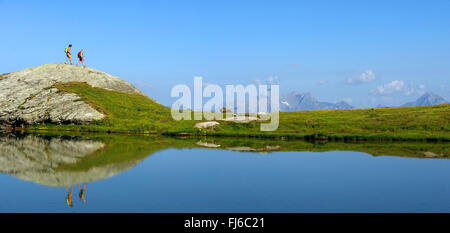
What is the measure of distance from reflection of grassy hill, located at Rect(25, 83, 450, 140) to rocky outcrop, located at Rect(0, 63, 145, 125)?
192 cm

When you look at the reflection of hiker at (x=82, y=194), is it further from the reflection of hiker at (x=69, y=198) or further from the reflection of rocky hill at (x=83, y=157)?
the reflection of rocky hill at (x=83, y=157)

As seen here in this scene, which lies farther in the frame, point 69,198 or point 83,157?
point 83,157

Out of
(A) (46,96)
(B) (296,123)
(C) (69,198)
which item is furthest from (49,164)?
(A) (46,96)

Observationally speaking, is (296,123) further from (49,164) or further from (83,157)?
(49,164)

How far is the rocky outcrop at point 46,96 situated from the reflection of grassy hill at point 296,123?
192cm

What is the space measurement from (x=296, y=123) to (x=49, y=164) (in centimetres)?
4574

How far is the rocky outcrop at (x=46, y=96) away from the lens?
68.2m

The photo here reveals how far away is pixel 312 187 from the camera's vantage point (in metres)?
23.3

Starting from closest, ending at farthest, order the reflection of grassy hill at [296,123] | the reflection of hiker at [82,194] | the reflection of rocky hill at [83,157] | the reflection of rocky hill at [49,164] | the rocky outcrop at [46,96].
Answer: the reflection of hiker at [82,194] < the reflection of rocky hill at [49,164] < the reflection of rocky hill at [83,157] < the reflection of grassy hill at [296,123] < the rocky outcrop at [46,96]

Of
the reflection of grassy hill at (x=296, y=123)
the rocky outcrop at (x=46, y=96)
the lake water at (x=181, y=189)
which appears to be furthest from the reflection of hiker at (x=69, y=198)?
the rocky outcrop at (x=46, y=96)

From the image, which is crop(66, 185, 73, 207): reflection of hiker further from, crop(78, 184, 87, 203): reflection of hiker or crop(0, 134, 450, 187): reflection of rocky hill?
crop(0, 134, 450, 187): reflection of rocky hill

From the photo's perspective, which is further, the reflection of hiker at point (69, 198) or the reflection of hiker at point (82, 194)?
the reflection of hiker at point (82, 194)

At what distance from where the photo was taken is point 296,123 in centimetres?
6638
